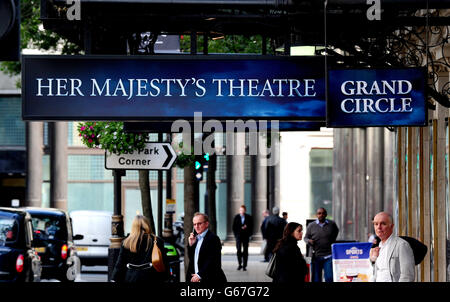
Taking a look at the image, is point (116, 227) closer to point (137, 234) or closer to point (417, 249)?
point (137, 234)

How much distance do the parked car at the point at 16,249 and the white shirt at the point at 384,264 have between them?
7.82 meters

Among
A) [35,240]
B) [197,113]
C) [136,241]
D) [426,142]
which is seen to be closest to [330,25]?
[197,113]

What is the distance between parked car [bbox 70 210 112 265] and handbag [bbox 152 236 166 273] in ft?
58.2

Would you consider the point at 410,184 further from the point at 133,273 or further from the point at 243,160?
the point at 243,160

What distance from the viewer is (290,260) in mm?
12883

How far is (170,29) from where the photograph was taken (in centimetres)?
1296

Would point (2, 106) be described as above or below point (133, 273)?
above

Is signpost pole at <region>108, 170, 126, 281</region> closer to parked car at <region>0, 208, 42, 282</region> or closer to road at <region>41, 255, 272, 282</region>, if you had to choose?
parked car at <region>0, 208, 42, 282</region>

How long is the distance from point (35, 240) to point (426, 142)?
907 centimetres

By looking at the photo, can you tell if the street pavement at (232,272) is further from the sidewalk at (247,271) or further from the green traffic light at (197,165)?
the green traffic light at (197,165)

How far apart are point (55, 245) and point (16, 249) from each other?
574 centimetres

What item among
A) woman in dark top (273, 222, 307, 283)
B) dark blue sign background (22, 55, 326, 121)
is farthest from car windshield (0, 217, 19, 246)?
dark blue sign background (22, 55, 326, 121)

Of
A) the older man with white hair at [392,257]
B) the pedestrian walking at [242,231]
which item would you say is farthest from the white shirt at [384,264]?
the pedestrian walking at [242,231]

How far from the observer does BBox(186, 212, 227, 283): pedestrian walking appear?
12.3 meters
